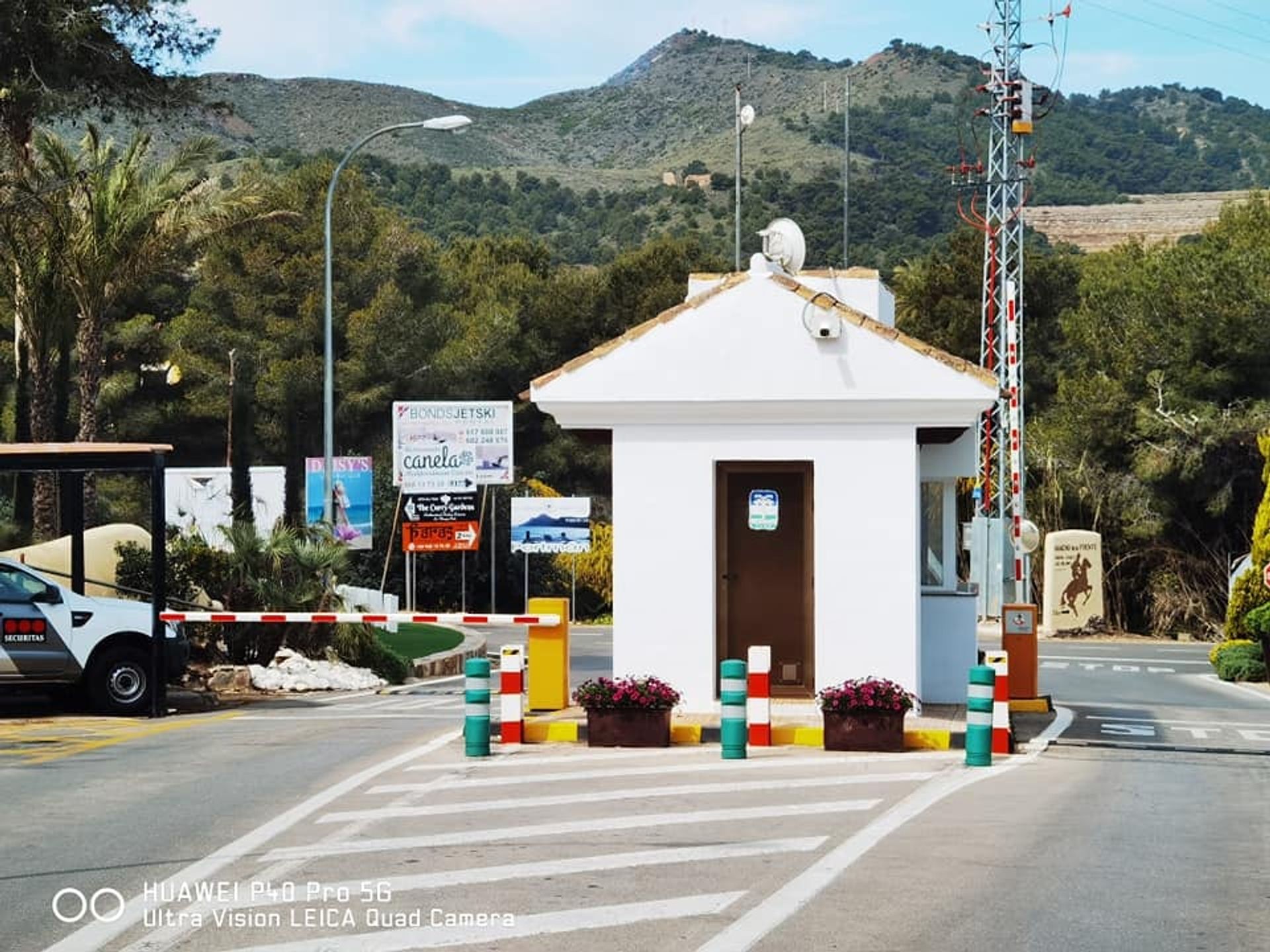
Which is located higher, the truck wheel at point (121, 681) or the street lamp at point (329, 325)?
the street lamp at point (329, 325)

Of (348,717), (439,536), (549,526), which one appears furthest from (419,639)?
(348,717)

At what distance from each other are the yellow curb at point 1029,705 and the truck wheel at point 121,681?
→ 29.8 feet

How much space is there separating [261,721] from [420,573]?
96.8 feet

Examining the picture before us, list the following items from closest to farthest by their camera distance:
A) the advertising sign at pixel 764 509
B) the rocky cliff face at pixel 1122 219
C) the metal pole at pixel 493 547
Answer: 1. the advertising sign at pixel 764 509
2. the metal pole at pixel 493 547
3. the rocky cliff face at pixel 1122 219

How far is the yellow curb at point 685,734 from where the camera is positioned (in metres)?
16.4

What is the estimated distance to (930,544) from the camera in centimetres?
1967

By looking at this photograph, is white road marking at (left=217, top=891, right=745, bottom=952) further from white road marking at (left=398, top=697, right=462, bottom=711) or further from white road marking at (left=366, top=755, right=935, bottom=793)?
white road marking at (left=398, top=697, right=462, bottom=711)

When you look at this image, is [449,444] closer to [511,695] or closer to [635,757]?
[511,695]

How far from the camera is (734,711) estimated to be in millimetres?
15242

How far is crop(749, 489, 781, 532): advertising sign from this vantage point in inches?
703

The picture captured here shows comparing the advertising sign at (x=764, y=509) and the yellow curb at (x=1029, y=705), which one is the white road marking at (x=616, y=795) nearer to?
the advertising sign at (x=764, y=509)

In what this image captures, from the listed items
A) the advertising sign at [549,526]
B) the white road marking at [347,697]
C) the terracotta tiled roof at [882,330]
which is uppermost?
the terracotta tiled roof at [882,330]

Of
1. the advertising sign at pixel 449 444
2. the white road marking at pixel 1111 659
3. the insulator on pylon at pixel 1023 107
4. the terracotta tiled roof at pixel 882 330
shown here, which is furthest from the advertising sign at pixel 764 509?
the insulator on pylon at pixel 1023 107

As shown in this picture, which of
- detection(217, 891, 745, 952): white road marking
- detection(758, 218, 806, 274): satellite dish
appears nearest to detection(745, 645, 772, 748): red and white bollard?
detection(758, 218, 806, 274): satellite dish
